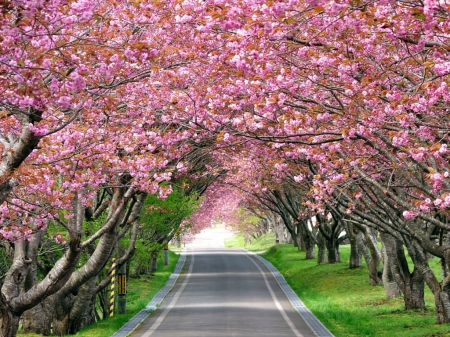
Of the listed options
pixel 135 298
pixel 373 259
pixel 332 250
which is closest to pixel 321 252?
pixel 332 250

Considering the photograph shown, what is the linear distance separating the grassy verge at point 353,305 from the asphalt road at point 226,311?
99cm

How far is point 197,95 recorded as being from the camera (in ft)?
50.4

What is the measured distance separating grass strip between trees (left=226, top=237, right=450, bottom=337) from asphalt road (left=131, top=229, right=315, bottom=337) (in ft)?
3.13

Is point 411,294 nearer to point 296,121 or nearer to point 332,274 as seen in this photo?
point 296,121

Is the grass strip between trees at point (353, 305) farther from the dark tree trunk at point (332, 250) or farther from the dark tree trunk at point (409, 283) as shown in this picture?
the dark tree trunk at point (332, 250)

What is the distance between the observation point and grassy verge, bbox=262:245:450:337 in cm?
1794

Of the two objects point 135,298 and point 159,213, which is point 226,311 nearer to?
point 159,213

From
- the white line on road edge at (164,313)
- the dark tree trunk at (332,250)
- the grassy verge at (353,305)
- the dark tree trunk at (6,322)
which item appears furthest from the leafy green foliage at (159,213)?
the dark tree trunk at (332,250)

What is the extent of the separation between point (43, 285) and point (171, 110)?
4938mm

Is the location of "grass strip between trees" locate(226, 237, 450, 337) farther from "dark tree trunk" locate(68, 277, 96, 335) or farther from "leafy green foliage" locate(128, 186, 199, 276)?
"dark tree trunk" locate(68, 277, 96, 335)

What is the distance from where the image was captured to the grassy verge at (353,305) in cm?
1794

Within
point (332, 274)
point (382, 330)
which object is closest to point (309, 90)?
point (382, 330)

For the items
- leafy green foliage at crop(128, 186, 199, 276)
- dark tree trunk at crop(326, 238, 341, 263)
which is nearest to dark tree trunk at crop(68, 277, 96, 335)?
leafy green foliage at crop(128, 186, 199, 276)

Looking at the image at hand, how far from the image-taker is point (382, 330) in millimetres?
18094
